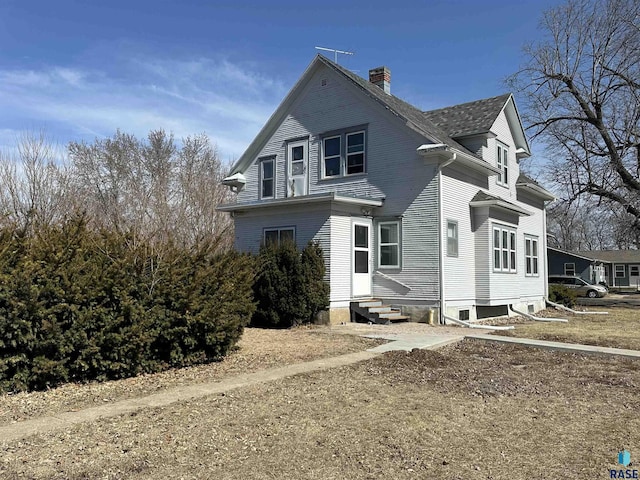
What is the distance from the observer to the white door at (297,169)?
61.7 ft

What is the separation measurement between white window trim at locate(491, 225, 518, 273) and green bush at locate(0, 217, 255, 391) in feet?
36.6

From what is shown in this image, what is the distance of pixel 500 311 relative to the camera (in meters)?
18.8

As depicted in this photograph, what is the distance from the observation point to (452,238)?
16594 mm

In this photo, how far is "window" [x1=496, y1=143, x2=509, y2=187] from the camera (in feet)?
64.4

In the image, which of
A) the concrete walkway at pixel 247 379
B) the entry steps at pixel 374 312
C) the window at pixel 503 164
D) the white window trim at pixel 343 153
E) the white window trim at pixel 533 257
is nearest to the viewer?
the concrete walkway at pixel 247 379

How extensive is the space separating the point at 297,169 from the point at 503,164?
7.66 meters

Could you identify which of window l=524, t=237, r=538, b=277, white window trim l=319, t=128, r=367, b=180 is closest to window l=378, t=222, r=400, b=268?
white window trim l=319, t=128, r=367, b=180

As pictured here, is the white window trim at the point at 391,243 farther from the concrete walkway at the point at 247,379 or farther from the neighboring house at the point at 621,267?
the neighboring house at the point at 621,267

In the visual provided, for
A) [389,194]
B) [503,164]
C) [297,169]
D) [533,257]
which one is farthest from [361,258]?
[533,257]

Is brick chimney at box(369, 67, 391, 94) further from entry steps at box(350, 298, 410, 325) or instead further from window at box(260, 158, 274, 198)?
entry steps at box(350, 298, 410, 325)

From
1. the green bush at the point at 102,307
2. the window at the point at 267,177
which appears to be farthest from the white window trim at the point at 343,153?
the green bush at the point at 102,307

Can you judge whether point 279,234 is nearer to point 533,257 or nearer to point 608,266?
point 533,257

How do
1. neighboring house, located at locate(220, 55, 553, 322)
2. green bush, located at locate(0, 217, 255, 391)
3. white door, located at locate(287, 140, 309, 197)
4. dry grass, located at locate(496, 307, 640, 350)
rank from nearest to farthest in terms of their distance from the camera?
green bush, located at locate(0, 217, 255, 391) → dry grass, located at locate(496, 307, 640, 350) → neighboring house, located at locate(220, 55, 553, 322) → white door, located at locate(287, 140, 309, 197)

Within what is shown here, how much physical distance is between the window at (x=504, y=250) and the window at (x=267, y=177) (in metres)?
8.09
